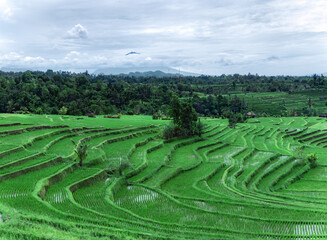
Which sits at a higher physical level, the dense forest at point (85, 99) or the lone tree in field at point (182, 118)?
the dense forest at point (85, 99)

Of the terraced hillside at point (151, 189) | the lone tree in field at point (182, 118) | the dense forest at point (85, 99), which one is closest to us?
the terraced hillside at point (151, 189)

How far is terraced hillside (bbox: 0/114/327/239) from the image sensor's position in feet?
38.1

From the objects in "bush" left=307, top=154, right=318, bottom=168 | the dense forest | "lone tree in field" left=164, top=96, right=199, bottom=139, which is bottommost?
"bush" left=307, top=154, right=318, bottom=168

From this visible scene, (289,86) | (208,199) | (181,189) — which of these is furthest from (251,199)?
(289,86)

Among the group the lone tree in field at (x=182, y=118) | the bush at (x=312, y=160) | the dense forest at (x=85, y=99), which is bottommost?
the bush at (x=312, y=160)

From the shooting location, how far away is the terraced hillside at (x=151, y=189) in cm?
1162

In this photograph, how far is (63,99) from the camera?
66875 millimetres

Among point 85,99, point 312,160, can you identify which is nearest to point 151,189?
point 312,160

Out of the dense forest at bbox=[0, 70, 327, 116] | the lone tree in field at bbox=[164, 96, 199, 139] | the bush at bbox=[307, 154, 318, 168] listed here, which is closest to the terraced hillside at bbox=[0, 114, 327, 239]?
the bush at bbox=[307, 154, 318, 168]

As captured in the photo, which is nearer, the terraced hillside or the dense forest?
the terraced hillside

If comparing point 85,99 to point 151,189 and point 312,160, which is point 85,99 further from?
point 151,189

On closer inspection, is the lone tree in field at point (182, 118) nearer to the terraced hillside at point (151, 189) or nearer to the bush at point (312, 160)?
the terraced hillside at point (151, 189)

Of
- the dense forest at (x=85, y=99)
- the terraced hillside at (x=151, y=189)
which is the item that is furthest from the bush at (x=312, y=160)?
the dense forest at (x=85, y=99)

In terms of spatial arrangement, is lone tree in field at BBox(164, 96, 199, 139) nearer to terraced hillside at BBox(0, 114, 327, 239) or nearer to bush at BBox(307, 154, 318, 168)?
terraced hillside at BBox(0, 114, 327, 239)
